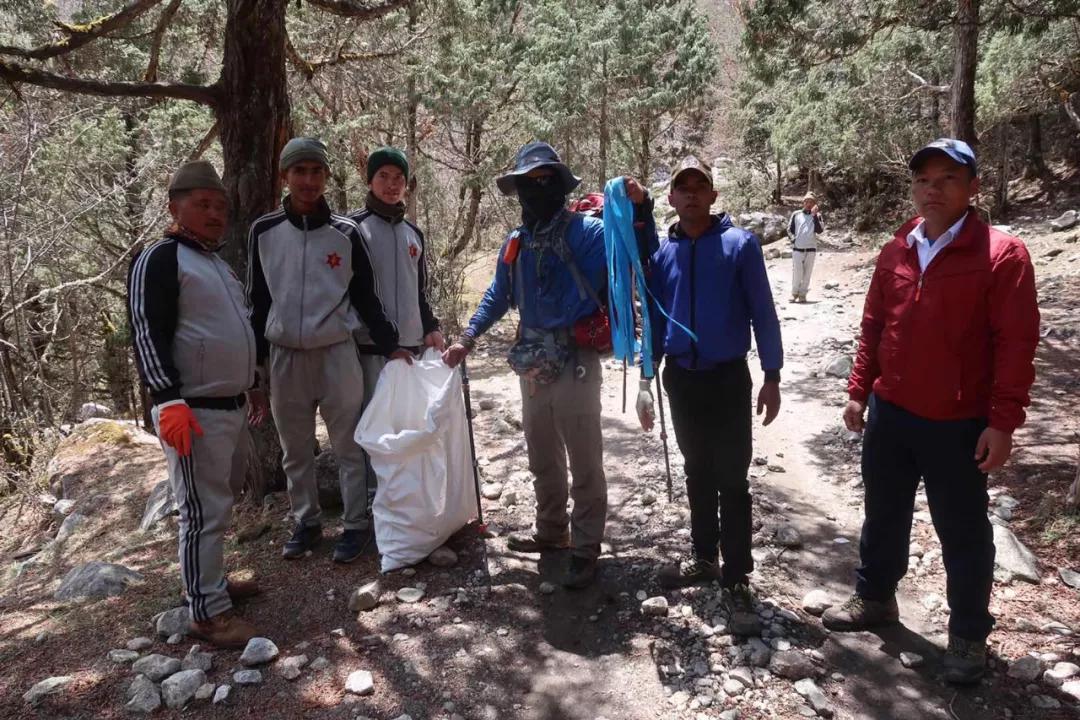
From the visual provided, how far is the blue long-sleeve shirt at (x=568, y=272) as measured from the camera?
330 centimetres

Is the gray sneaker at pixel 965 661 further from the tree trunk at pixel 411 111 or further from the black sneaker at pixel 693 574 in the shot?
the tree trunk at pixel 411 111

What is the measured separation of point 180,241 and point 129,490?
5032 millimetres

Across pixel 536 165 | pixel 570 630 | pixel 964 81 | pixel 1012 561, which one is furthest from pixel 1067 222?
pixel 570 630

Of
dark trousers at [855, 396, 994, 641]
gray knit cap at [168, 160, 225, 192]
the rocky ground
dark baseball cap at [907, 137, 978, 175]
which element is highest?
gray knit cap at [168, 160, 225, 192]

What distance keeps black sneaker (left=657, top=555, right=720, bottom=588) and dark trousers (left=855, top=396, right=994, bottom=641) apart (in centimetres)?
77

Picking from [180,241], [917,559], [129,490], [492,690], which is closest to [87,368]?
[129,490]

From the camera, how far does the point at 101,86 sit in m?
4.08

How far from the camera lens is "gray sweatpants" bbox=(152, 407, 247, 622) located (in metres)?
3.01

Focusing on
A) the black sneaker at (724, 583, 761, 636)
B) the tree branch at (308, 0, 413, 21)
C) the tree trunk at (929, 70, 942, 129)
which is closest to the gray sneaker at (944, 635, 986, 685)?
the black sneaker at (724, 583, 761, 636)

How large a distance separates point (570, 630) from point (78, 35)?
15.0 ft

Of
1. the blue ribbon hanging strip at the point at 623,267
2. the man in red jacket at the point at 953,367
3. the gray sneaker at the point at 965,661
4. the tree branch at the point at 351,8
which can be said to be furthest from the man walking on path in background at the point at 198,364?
the gray sneaker at the point at 965,661

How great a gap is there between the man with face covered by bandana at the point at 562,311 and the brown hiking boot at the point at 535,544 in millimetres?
296

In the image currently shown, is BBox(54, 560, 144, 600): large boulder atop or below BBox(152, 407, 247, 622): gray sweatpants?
below

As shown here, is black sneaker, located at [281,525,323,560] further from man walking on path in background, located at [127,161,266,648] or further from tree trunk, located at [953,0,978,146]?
tree trunk, located at [953,0,978,146]
